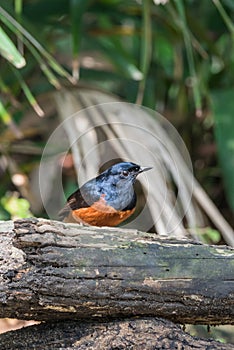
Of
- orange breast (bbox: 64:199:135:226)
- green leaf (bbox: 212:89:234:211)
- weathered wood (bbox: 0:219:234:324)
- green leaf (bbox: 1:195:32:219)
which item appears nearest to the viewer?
weathered wood (bbox: 0:219:234:324)

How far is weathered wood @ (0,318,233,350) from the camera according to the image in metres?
2.09

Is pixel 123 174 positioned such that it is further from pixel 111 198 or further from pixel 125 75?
pixel 125 75

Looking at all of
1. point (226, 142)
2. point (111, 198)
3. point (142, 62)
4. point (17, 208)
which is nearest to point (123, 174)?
point (111, 198)

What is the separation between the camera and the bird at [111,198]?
3.18m

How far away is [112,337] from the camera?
6.95 feet

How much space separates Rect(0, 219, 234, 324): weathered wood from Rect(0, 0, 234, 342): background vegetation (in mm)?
2041

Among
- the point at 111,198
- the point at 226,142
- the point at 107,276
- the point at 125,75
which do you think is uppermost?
the point at 107,276

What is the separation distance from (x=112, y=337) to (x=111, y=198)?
117cm

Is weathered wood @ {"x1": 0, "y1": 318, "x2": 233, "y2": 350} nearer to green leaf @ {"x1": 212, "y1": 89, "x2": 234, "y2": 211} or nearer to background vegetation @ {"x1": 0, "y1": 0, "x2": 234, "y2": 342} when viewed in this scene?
background vegetation @ {"x1": 0, "y1": 0, "x2": 234, "y2": 342}

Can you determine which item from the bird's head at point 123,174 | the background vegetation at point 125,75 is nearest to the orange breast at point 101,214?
the bird's head at point 123,174

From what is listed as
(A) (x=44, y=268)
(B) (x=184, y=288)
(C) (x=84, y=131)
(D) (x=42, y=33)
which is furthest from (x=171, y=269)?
(D) (x=42, y=33)

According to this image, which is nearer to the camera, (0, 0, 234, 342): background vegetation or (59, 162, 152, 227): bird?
(59, 162, 152, 227): bird

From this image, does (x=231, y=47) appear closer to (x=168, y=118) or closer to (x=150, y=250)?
(x=168, y=118)

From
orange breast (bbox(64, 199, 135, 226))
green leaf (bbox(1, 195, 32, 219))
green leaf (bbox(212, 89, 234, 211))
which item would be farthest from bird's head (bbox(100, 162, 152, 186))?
green leaf (bbox(212, 89, 234, 211))
